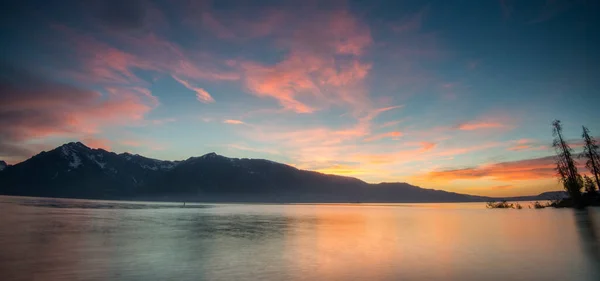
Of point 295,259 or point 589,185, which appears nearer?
point 295,259

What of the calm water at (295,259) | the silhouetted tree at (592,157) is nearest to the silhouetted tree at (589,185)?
the silhouetted tree at (592,157)

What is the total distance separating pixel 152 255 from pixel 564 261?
26628 mm

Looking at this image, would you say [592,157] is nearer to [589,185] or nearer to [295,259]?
[589,185]

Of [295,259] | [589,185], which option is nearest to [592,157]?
[589,185]

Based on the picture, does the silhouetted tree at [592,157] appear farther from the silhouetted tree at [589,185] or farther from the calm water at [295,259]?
the calm water at [295,259]

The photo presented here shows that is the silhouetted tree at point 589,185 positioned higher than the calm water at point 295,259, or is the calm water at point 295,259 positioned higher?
the silhouetted tree at point 589,185

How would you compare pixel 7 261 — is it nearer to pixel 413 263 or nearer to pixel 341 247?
pixel 341 247

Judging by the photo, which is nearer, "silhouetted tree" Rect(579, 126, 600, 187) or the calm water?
the calm water

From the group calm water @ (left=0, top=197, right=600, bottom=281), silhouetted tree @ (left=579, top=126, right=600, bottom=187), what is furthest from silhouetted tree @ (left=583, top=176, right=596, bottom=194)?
calm water @ (left=0, top=197, right=600, bottom=281)

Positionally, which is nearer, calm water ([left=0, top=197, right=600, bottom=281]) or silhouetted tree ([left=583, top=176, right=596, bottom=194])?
calm water ([left=0, top=197, right=600, bottom=281])

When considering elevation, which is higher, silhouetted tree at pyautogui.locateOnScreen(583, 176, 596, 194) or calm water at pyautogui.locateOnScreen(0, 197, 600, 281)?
silhouetted tree at pyautogui.locateOnScreen(583, 176, 596, 194)

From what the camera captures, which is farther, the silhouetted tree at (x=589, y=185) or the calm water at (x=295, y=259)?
the silhouetted tree at (x=589, y=185)

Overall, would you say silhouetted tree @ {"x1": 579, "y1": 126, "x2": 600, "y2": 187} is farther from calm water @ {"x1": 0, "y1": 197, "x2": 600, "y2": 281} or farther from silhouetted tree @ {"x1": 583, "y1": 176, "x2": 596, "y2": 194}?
calm water @ {"x1": 0, "y1": 197, "x2": 600, "y2": 281}

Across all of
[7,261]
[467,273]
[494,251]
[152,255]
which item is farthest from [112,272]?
[494,251]
